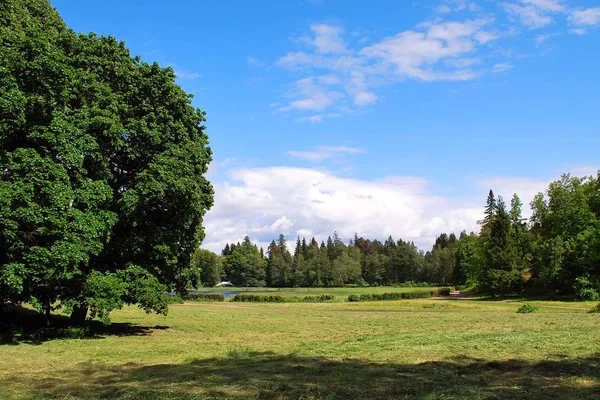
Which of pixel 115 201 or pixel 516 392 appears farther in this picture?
pixel 115 201

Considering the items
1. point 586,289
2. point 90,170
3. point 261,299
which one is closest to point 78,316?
point 90,170

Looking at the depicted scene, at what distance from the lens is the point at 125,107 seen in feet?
74.8

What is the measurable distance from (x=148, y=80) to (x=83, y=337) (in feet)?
44.5

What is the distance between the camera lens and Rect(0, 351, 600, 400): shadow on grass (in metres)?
9.15

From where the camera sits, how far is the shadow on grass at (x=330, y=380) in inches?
360

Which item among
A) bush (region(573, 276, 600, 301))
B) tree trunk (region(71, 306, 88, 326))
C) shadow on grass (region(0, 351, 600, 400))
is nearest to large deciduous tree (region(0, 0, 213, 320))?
tree trunk (region(71, 306, 88, 326))

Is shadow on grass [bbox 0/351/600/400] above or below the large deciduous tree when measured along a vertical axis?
below

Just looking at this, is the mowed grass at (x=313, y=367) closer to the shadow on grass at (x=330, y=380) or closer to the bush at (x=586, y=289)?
the shadow on grass at (x=330, y=380)

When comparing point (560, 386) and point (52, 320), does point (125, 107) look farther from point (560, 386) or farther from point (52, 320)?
point (560, 386)

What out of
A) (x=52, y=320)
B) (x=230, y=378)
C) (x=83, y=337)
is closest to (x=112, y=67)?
(x=83, y=337)

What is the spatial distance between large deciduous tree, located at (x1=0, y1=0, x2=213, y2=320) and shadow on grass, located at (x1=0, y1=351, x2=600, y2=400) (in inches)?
262

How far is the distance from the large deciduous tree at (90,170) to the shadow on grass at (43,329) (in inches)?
66.9

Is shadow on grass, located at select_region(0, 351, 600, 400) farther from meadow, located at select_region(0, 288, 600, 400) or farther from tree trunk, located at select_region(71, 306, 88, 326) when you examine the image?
tree trunk, located at select_region(71, 306, 88, 326)

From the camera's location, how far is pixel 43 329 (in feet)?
76.6
